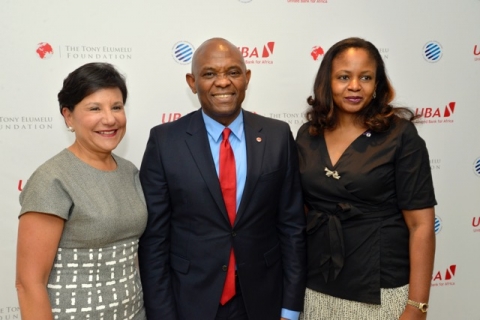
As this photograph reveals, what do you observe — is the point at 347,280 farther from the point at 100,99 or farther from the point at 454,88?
the point at 454,88

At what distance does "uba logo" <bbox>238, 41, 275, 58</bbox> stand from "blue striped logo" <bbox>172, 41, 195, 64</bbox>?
280 millimetres

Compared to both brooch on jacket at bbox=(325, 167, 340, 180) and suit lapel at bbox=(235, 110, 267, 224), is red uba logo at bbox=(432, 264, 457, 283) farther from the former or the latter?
suit lapel at bbox=(235, 110, 267, 224)

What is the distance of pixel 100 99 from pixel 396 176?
110 cm

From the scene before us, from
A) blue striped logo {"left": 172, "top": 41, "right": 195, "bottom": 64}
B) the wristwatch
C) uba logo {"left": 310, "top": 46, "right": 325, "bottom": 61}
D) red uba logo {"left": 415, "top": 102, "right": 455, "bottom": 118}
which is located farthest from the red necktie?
red uba logo {"left": 415, "top": 102, "right": 455, "bottom": 118}

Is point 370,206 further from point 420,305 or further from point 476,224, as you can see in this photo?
point 476,224

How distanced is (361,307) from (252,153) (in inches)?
28.2

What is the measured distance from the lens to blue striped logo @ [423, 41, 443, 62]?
2545 mm

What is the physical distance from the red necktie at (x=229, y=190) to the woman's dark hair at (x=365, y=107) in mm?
378

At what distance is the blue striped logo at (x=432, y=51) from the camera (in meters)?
2.54

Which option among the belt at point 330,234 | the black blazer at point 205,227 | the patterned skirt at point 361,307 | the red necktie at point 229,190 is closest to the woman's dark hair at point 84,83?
the black blazer at point 205,227

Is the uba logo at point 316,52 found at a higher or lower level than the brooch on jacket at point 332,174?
higher

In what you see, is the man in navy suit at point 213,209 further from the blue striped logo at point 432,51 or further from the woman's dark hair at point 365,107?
the blue striped logo at point 432,51

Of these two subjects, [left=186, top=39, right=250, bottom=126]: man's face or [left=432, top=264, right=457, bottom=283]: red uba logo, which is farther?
[left=432, top=264, right=457, bottom=283]: red uba logo

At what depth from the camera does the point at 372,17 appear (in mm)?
2461
